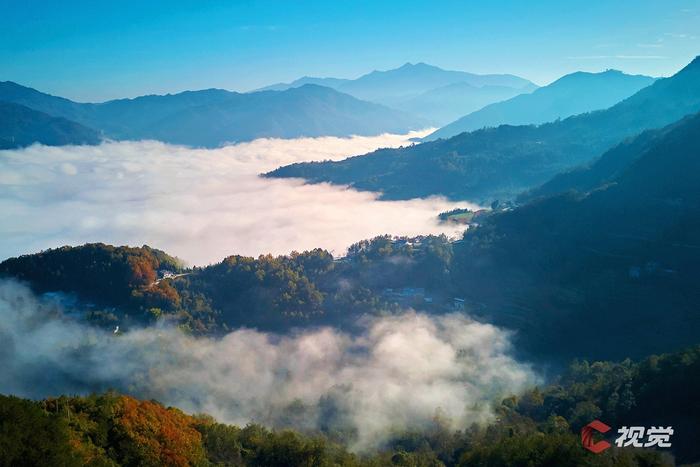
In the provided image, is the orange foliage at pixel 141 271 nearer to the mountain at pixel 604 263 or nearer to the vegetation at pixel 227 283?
the vegetation at pixel 227 283

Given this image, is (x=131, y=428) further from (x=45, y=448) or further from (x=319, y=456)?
(x=319, y=456)

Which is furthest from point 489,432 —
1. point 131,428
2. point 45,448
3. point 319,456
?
point 45,448
